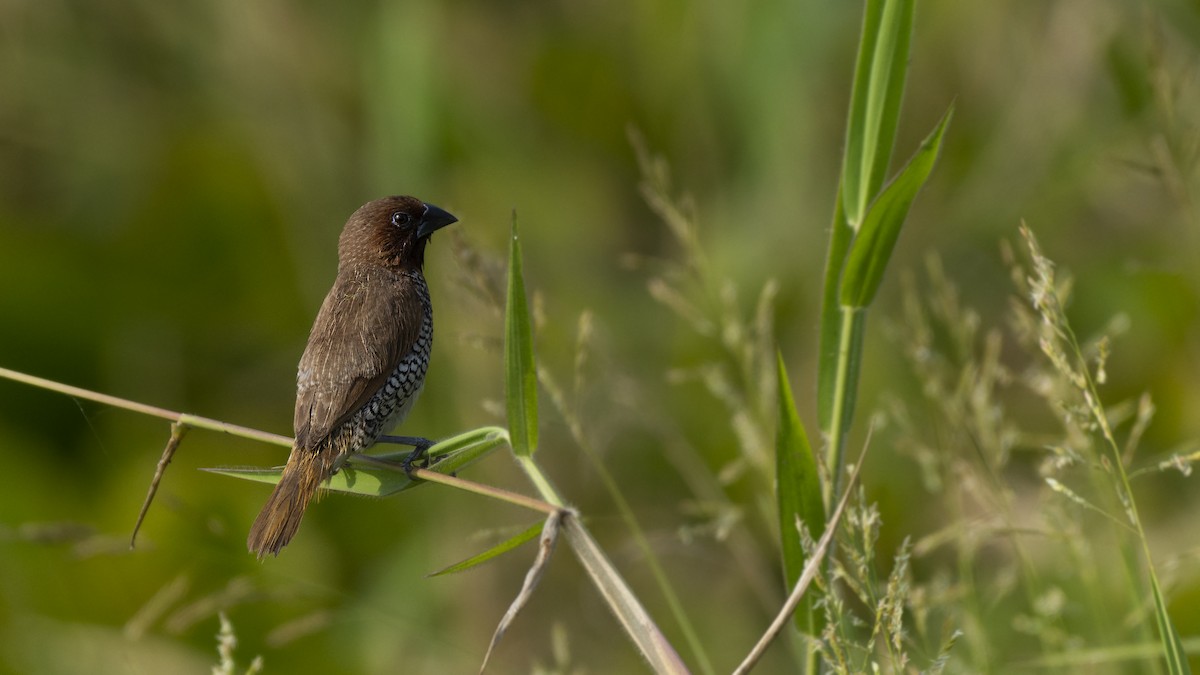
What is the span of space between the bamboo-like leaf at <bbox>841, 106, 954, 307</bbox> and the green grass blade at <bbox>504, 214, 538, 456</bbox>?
480 mm

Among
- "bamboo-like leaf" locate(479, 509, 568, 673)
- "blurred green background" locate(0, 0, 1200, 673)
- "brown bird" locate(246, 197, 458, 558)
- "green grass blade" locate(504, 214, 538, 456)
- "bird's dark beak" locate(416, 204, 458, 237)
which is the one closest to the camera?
"bamboo-like leaf" locate(479, 509, 568, 673)

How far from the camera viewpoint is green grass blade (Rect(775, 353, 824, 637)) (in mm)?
1806

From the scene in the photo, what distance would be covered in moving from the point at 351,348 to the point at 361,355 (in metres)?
0.03

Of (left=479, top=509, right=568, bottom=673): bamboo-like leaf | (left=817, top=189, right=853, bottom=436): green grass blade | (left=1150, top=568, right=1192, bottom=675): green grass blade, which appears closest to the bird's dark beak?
(left=817, top=189, right=853, bottom=436): green grass blade

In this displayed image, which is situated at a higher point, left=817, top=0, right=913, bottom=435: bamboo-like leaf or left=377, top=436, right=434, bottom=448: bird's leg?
left=817, top=0, right=913, bottom=435: bamboo-like leaf

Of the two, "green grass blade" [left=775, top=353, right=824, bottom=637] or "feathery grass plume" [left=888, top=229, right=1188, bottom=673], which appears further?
"feathery grass plume" [left=888, top=229, right=1188, bottom=673]

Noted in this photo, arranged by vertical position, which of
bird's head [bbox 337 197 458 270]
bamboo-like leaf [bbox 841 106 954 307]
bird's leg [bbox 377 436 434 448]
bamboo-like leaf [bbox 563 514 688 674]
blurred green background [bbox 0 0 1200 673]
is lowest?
blurred green background [bbox 0 0 1200 673]

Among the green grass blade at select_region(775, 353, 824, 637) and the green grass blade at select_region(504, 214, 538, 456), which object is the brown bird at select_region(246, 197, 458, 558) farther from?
the green grass blade at select_region(775, 353, 824, 637)

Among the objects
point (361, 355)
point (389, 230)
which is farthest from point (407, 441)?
point (389, 230)

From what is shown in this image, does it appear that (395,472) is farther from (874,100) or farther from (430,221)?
(874,100)

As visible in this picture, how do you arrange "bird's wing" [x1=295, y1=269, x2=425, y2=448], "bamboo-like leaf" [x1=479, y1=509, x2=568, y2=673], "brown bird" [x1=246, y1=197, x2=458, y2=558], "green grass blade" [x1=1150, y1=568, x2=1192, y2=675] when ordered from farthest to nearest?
"bird's wing" [x1=295, y1=269, x2=425, y2=448] < "brown bird" [x1=246, y1=197, x2=458, y2=558] < "green grass blade" [x1=1150, y1=568, x2=1192, y2=675] < "bamboo-like leaf" [x1=479, y1=509, x2=568, y2=673]

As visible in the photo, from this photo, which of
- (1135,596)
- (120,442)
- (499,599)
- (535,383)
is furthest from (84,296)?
(1135,596)

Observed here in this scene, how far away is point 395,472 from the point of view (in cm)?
198

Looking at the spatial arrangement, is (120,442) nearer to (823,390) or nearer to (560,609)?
(560,609)
